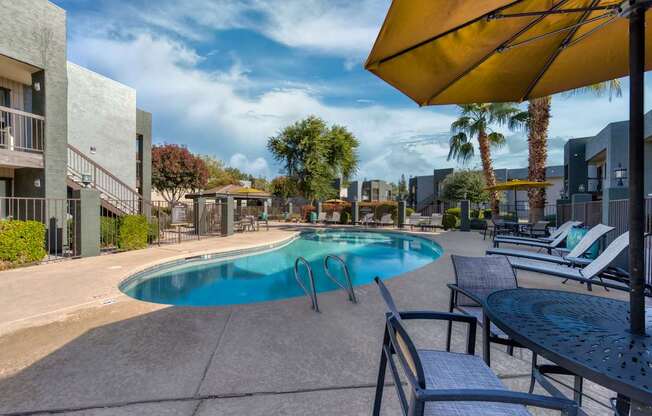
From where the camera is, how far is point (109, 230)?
8.85 m

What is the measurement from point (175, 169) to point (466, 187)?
2434cm

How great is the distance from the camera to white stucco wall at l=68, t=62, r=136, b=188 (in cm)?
1102

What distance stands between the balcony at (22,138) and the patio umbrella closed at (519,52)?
31.1 feet

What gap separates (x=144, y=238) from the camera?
31.2ft

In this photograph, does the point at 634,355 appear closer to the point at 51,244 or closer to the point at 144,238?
the point at 144,238

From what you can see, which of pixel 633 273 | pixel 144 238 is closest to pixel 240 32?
pixel 144 238

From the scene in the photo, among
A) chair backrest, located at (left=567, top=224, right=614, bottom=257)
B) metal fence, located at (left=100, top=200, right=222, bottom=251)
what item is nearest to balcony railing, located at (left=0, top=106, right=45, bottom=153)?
metal fence, located at (left=100, top=200, right=222, bottom=251)

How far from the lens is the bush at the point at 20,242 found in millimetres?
6512

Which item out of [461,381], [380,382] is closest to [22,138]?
[380,382]

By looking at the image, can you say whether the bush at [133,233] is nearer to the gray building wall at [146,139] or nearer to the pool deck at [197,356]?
the pool deck at [197,356]

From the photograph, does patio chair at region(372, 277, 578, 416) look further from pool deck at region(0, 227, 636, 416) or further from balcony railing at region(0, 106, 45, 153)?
balcony railing at region(0, 106, 45, 153)

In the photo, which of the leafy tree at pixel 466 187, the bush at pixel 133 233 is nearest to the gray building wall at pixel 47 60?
the bush at pixel 133 233

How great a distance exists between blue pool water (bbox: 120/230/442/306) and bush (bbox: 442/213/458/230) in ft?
13.9

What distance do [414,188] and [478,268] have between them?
127 ft
